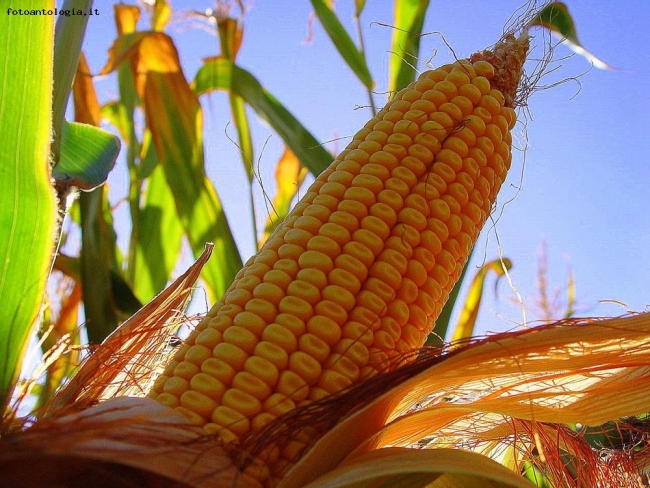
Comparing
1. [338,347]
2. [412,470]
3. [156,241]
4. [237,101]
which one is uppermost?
[237,101]

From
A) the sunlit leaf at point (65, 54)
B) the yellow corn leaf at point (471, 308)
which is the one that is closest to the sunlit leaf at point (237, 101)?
the yellow corn leaf at point (471, 308)

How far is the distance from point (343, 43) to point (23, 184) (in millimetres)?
1583

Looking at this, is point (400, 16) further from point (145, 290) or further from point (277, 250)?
point (277, 250)

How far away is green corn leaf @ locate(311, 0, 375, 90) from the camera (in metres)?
2.21

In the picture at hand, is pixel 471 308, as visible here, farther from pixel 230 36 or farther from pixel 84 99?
pixel 84 99

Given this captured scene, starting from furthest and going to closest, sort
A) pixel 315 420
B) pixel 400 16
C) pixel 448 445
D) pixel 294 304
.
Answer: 1. pixel 400 16
2. pixel 448 445
3. pixel 294 304
4. pixel 315 420

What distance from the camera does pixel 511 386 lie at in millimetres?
926

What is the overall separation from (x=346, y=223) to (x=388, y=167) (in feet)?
0.41

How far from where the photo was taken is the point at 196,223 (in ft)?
6.30

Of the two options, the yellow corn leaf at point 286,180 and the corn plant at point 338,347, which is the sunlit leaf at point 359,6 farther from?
the corn plant at point 338,347

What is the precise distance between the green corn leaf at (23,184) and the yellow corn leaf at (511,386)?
1.12ft

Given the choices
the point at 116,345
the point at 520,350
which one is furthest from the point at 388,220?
the point at 116,345

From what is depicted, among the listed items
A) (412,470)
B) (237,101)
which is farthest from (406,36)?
(412,470)

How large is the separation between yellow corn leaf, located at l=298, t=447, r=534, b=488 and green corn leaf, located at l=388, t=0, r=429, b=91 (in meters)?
1.42
